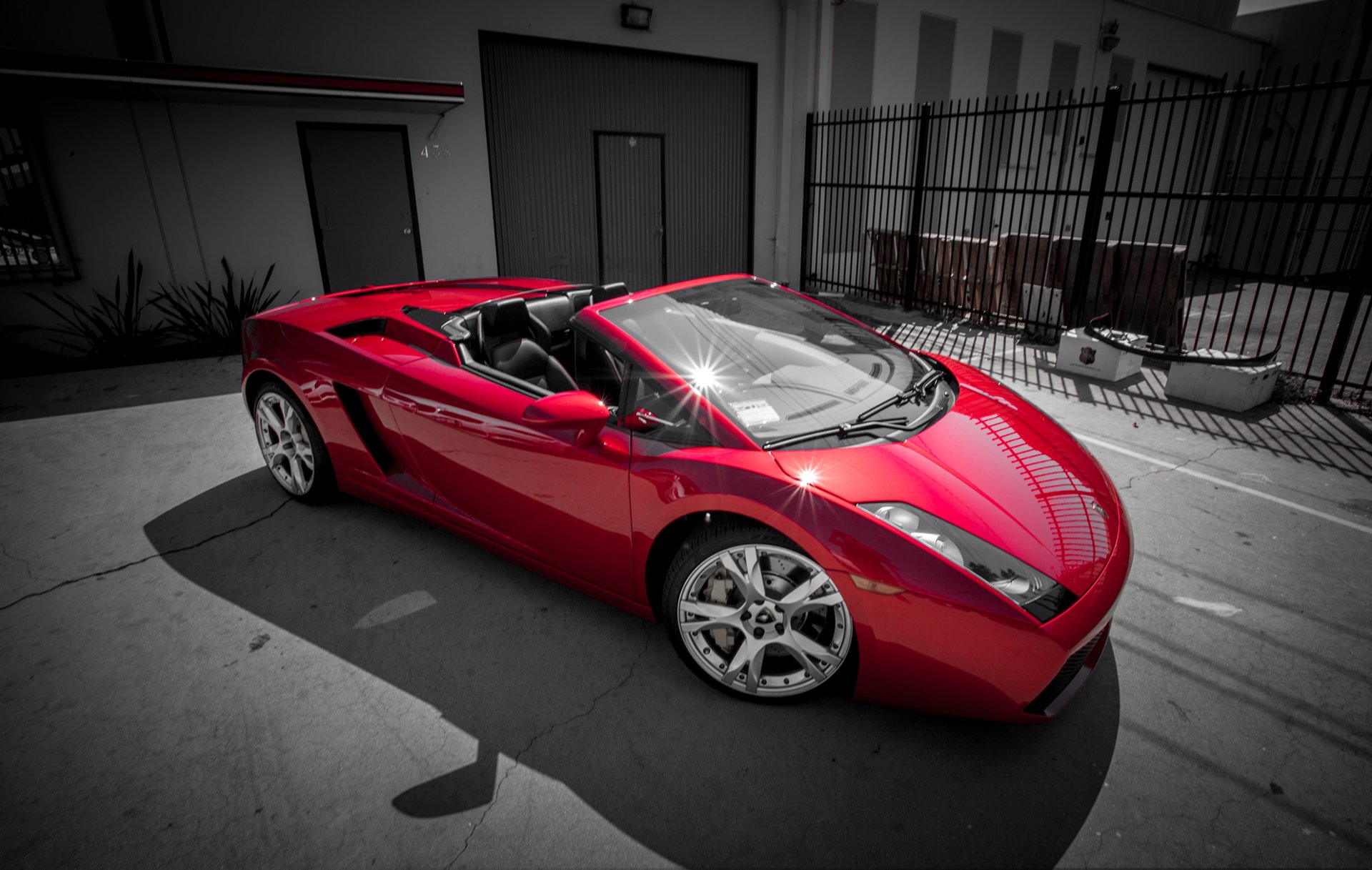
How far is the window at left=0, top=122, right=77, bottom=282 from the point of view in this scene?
261 inches

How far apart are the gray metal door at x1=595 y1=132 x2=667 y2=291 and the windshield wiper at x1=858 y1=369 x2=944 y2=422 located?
295 inches

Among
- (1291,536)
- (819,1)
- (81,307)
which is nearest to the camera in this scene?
(1291,536)

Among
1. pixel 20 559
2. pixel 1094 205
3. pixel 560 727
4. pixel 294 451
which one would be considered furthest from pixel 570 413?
pixel 1094 205

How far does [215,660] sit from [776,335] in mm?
2684

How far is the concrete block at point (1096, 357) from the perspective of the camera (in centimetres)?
627

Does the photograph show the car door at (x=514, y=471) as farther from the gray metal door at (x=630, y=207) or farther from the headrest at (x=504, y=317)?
the gray metal door at (x=630, y=207)

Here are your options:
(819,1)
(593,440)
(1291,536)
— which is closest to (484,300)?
(593,440)

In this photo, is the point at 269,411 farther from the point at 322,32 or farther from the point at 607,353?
the point at 322,32

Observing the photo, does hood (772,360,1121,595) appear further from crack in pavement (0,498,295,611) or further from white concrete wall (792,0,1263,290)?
white concrete wall (792,0,1263,290)

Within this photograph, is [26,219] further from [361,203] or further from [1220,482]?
[1220,482]

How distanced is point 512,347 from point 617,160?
724 cm

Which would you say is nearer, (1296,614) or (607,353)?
(607,353)

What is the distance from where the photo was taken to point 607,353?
2674mm

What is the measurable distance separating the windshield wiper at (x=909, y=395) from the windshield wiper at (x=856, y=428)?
0.06 meters
